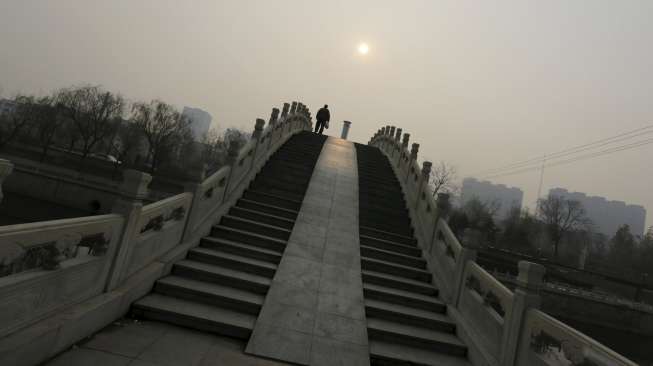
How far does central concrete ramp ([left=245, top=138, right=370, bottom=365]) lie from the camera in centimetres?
445

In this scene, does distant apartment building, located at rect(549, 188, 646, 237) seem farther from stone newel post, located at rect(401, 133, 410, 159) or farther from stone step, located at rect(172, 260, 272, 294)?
stone step, located at rect(172, 260, 272, 294)

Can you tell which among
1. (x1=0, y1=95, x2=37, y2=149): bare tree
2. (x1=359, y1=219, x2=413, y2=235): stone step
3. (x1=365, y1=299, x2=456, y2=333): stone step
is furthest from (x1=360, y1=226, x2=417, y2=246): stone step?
(x1=0, y1=95, x2=37, y2=149): bare tree

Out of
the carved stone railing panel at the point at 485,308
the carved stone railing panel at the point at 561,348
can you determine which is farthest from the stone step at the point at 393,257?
the carved stone railing panel at the point at 561,348

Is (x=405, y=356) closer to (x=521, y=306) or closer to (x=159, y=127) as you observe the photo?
(x=521, y=306)

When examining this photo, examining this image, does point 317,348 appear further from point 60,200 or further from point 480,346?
point 60,200

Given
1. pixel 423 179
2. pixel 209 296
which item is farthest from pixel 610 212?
pixel 209 296

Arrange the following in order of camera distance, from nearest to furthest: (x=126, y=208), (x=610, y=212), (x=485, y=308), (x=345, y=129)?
1. (x=126, y=208)
2. (x=485, y=308)
3. (x=345, y=129)
4. (x=610, y=212)

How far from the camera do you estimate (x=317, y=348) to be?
14.8ft

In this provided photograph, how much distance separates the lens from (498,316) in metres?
5.06

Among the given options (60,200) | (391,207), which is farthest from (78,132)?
(391,207)

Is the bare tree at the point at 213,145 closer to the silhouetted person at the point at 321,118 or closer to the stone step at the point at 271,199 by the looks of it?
the silhouetted person at the point at 321,118

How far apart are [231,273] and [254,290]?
52 cm

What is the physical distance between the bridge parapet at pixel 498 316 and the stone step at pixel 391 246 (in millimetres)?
224

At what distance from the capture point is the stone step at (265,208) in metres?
8.57
